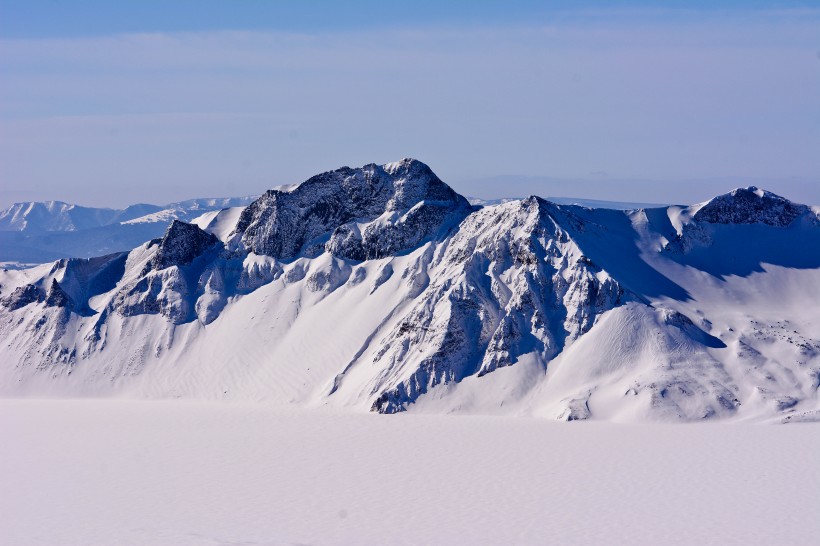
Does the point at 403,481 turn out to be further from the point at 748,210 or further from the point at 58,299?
the point at 748,210

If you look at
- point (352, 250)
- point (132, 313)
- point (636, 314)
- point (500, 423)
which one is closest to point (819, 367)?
point (636, 314)

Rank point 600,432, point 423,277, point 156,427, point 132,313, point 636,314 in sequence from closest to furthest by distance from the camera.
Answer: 1. point 600,432
2. point 156,427
3. point 636,314
4. point 423,277
5. point 132,313

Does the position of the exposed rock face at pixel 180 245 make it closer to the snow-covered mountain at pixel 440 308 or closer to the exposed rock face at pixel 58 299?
the snow-covered mountain at pixel 440 308

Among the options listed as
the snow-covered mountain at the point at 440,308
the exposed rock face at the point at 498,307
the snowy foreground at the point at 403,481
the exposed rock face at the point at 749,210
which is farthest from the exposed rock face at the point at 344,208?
the snowy foreground at the point at 403,481

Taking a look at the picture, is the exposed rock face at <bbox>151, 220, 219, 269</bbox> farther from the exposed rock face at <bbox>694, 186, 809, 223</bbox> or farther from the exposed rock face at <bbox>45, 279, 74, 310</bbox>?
the exposed rock face at <bbox>694, 186, 809, 223</bbox>

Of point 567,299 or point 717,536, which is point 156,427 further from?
point 717,536

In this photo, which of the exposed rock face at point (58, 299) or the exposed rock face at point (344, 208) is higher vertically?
the exposed rock face at point (344, 208)

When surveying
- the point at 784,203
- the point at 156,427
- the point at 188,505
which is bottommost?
the point at 156,427
